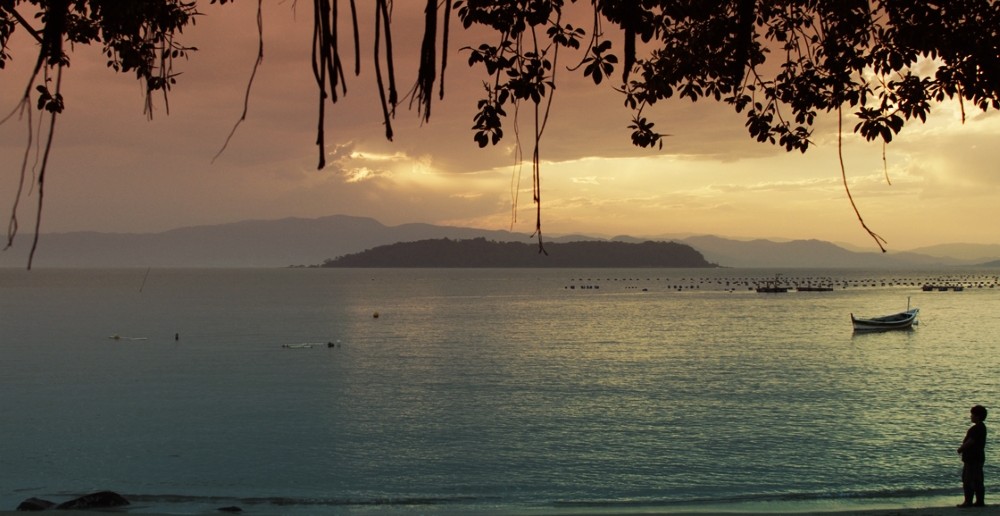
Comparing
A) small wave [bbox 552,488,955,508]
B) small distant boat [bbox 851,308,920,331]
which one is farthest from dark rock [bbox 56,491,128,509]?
small distant boat [bbox 851,308,920,331]

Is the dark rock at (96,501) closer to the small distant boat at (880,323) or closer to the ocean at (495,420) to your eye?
the ocean at (495,420)

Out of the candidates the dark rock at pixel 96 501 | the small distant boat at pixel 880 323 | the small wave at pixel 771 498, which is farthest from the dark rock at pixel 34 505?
the small distant boat at pixel 880 323

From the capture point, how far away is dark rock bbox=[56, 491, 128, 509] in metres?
17.8

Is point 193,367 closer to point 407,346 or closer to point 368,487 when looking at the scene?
point 407,346

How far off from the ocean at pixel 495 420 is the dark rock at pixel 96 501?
1041mm

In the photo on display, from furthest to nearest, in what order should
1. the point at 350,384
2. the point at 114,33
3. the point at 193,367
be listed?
the point at 193,367 → the point at 350,384 → the point at 114,33

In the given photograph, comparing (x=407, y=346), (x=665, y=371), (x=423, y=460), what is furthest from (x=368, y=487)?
(x=407, y=346)

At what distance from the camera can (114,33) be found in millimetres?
8023

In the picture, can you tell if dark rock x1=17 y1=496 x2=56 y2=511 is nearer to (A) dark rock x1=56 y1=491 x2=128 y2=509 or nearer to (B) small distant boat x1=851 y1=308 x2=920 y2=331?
(A) dark rock x1=56 y1=491 x2=128 y2=509

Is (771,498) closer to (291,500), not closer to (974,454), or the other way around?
(974,454)

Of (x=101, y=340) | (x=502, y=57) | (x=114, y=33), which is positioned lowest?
(x=101, y=340)

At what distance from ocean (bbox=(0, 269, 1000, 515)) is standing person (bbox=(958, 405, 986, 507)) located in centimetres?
416

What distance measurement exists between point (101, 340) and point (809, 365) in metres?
53.1

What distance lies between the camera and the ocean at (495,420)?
20969mm
